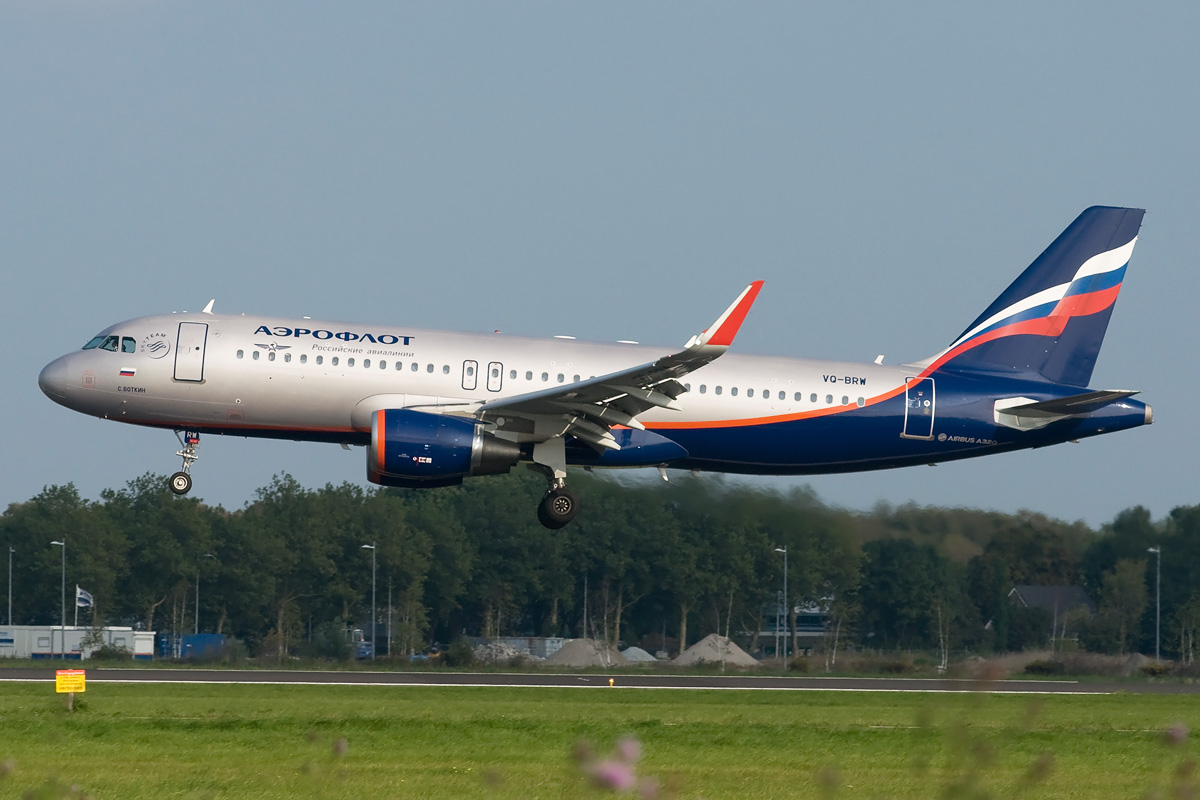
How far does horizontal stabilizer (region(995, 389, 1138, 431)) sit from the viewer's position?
28938 millimetres

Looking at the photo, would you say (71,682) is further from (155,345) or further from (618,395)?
(618,395)

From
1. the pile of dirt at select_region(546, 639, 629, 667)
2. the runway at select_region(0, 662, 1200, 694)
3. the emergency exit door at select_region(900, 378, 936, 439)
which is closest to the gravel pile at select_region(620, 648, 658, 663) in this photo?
the pile of dirt at select_region(546, 639, 629, 667)

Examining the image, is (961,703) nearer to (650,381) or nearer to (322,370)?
(650,381)

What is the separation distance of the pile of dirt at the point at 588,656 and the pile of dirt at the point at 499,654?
0.87 metres

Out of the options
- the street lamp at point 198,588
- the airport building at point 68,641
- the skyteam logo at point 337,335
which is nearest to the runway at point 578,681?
the skyteam logo at point 337,335

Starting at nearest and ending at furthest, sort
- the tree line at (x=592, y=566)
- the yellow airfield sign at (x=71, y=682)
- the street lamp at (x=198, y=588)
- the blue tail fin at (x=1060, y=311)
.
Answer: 1. the yellow airfield sign at (x=71, y=682)
2. the blue tail fin at (x=1060, y=311)
3. the tree line at (x=592, y=566)
4. the street lamp at (x=198, y=588)

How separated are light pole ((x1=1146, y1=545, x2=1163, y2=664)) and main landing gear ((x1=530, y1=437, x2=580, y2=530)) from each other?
2116 cm

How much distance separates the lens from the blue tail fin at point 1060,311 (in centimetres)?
3155

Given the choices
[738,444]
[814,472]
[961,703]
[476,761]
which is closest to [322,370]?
[738,444]

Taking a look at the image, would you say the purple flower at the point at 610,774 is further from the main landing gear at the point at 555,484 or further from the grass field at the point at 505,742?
the main landing gear at the point at 555,484

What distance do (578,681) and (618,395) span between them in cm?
1125

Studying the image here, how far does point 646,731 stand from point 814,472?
35.5 feet

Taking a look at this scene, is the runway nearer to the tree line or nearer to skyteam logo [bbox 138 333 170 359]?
Answer: the tree line

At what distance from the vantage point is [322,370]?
27547 millimetres
